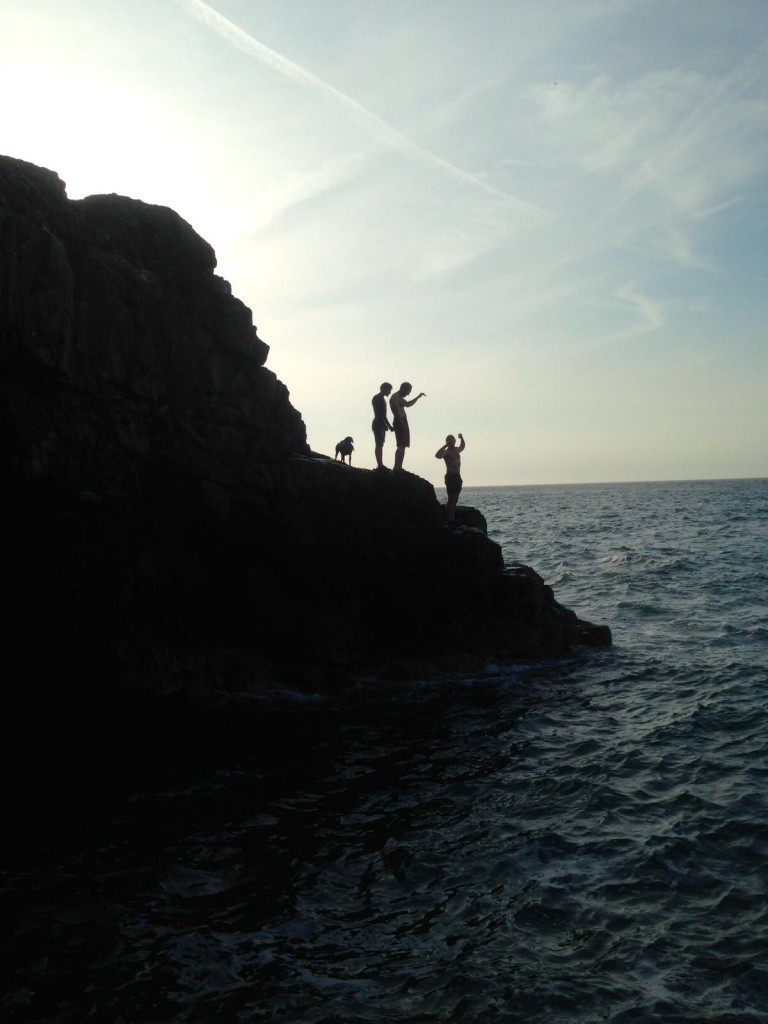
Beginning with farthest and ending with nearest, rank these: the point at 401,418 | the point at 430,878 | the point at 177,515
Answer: the point at 401,418, the point at 177,515, the point at 430,878

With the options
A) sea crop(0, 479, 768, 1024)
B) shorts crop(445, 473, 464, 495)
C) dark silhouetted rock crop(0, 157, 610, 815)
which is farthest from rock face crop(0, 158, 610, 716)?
sea crop(0, 479, 768, 1024)

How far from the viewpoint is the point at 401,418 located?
2172 cm

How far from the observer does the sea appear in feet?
25.4

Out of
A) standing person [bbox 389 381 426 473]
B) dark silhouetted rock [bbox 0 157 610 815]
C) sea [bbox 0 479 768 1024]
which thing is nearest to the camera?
sea [bbox 0 479 768 1024]

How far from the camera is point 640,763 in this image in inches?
553

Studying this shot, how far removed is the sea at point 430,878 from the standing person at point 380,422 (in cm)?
748

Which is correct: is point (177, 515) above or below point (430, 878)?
above

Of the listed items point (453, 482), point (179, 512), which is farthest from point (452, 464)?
point (179, 512)

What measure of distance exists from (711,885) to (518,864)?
2.39 meters

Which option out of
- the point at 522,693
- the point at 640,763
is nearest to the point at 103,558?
the point at 522,693

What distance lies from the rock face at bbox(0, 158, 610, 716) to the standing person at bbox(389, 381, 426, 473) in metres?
0.73

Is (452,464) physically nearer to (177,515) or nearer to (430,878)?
(177,515)

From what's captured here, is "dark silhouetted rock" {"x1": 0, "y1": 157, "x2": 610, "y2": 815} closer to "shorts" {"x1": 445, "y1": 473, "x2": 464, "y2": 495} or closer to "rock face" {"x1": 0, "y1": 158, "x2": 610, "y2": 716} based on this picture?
"rock face" {"x1": 0, "y1": 158, "x2": 610, "y2": 716}

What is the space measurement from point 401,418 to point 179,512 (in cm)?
665
